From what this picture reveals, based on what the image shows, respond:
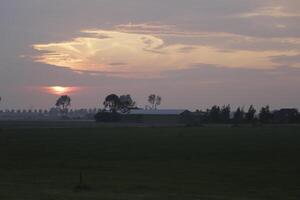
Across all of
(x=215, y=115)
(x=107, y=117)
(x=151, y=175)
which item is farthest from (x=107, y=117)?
(x=151, y=175)

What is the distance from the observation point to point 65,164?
124 feet

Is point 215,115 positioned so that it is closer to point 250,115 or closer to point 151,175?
point 250,115

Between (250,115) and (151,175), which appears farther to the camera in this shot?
(250,115)

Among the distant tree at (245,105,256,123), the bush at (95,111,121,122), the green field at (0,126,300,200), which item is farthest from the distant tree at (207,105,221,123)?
the green field at (0,126,300,200)

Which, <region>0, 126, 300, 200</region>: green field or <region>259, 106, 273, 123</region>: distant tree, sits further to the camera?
<region>259, 106, 273, 123</region>: distant tree

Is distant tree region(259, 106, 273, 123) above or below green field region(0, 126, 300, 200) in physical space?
above

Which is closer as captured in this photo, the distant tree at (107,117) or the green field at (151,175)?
the green field at (151,175)

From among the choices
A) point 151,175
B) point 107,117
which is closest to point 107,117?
point 107,117

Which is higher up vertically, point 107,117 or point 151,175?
point 107,117

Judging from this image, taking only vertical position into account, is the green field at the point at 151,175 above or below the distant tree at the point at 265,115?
below

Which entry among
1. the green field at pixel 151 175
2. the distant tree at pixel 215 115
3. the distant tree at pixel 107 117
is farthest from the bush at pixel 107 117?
the green field at pixel 151 175

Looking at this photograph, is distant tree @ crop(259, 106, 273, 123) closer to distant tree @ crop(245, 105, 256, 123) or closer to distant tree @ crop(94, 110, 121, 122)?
distant tree @ crop(245, 105, 256, 123)

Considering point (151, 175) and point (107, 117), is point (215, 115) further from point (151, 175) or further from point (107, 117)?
point (151, 175)

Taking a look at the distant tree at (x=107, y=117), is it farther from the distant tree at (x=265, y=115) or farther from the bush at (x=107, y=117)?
the distant tree at (x=265, y=115)
